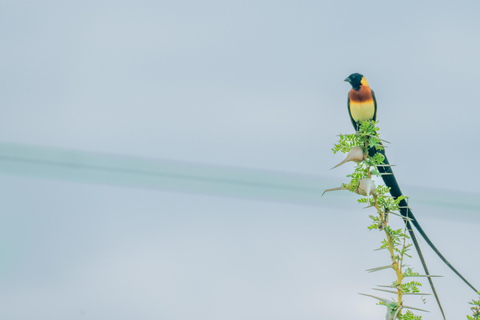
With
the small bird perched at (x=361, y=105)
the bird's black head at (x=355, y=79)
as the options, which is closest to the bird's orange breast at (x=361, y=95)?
the small bird perched at (x=361, y=105)

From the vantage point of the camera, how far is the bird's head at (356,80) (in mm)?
7421

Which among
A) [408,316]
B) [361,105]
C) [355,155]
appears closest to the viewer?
[408,316]

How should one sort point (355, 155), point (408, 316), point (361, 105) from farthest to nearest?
point (361, 105)
point (355, 155)
point (408, 316)

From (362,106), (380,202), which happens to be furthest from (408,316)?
(362,106)

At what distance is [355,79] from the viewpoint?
7805 millimetres

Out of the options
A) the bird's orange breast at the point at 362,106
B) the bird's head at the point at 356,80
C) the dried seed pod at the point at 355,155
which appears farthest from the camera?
the bird's head at the point at 356,80

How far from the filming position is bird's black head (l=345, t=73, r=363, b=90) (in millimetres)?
7506

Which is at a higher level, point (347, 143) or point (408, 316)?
point (347, 143)

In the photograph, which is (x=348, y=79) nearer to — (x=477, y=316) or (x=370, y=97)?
(x=370, y=97)

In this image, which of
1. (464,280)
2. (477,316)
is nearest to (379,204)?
(477,316)

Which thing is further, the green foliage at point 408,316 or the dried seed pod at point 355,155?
the dried seed pod at point 355,155

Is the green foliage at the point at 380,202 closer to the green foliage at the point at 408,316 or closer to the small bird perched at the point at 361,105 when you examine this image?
the green foliage at the point at 408,316

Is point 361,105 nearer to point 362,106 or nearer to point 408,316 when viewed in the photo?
point 362,106

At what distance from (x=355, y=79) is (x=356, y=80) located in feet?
0.22
